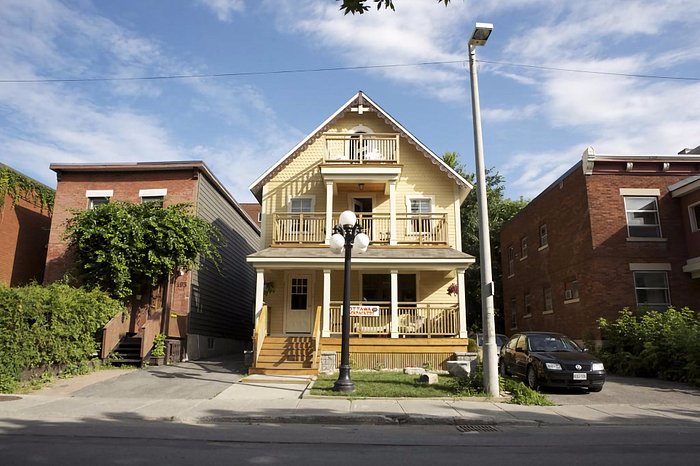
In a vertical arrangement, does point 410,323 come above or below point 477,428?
above

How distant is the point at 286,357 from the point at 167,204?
792 centimetres

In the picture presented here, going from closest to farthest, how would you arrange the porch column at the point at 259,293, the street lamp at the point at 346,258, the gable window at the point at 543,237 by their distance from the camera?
the street lamp at the point at 346,258 < the porch column at the point at 259,293 < the gable window at the point at 543,237

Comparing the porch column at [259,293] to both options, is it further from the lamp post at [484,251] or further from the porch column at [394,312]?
the lamp post at [484,251]

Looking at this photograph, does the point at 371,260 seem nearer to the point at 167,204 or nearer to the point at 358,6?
the point at 167,204

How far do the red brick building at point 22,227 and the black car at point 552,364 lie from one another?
17.8 metres

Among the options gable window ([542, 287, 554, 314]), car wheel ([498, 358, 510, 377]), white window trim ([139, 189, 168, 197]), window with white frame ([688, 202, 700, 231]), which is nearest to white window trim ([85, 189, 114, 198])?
white window trim ([139, 189, 168, 197])

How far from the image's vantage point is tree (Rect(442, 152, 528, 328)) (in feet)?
116

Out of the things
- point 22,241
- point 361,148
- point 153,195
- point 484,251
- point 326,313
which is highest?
point 361,148

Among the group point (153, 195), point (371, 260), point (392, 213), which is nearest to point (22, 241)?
point (153, 195)

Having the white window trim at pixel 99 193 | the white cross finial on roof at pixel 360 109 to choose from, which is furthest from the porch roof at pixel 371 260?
the white window trim at pixel 99 193

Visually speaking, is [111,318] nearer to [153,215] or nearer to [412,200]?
[153,215]

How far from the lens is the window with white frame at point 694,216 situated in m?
18.5

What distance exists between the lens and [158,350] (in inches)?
638

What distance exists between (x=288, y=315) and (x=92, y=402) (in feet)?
29.8
